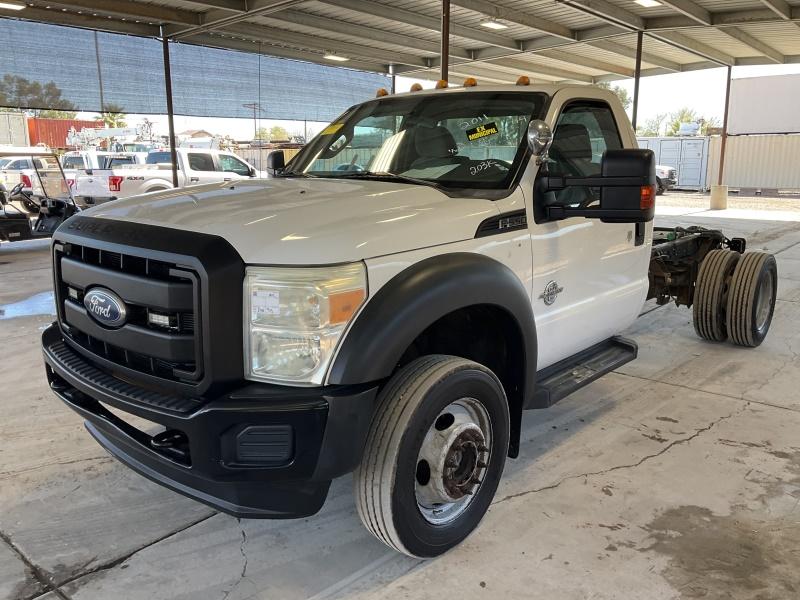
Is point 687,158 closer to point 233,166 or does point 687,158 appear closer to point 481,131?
point 233,166

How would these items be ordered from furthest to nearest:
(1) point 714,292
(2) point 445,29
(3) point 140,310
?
(2) point 445,29 < (1) point 714,292 < (3) point 140,310

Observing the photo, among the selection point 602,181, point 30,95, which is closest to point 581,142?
point 602,181

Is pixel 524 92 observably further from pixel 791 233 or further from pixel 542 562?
pixel 791 233

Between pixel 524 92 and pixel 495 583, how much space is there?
234 centimetres

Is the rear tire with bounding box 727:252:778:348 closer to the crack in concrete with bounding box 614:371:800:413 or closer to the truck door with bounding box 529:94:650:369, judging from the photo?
the crack in concrete with bounding box 614:371:800:413

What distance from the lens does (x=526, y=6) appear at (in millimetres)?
11625

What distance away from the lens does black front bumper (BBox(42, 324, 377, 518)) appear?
2.13 m

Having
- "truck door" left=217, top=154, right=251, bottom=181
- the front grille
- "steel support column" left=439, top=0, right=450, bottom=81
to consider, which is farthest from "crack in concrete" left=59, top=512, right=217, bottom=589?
"truck door" left=217, top=154, right=251, bottom=181

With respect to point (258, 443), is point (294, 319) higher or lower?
higher

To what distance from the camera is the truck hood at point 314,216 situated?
7.32 feet

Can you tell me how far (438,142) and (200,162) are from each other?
13.5 metres

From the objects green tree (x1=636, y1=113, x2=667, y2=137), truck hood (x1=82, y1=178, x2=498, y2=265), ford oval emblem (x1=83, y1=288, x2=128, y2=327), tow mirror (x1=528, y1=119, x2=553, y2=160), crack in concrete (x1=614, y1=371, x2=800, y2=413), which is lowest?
crack in concrete (x1=614, y1=371, x2=800, y2=413)

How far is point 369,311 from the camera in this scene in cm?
226

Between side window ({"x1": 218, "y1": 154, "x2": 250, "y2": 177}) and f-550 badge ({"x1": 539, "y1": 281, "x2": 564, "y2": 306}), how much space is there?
46.5 ft
